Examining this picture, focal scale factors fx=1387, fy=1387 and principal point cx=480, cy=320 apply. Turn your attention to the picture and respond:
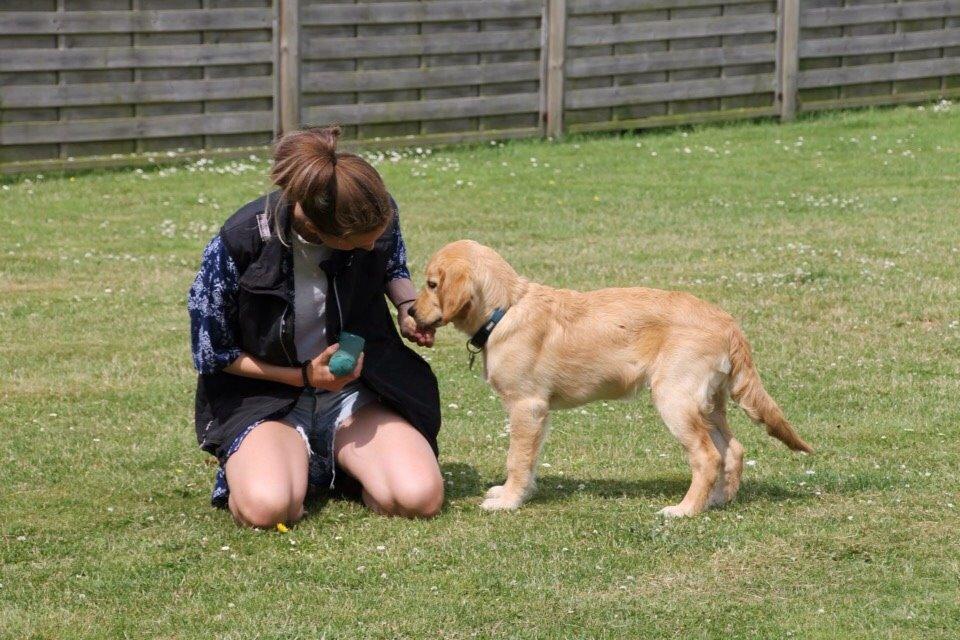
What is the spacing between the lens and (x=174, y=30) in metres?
13.1

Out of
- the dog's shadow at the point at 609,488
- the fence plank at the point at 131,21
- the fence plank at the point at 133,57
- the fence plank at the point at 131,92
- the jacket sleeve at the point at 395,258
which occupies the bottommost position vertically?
the dog's shadow at the point at 609,488

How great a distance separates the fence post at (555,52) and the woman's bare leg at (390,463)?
9306mm

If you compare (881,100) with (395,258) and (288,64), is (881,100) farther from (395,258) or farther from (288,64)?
(395,258)

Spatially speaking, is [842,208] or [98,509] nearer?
[98,509]

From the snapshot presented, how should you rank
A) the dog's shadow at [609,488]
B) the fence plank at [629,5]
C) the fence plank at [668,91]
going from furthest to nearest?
the fence plank at [668,91] → the fence plank at [629,5] → the dog's shadow at [609,488]

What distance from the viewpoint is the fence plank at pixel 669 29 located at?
14656 mm

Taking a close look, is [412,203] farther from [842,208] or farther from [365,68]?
[842,208]

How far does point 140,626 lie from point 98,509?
4.23 feet

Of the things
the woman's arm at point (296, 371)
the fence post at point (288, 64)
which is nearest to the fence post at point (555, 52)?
the fence post at point (288, 64)

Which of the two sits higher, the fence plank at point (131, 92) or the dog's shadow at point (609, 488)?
the fence plank at point (131, 92)

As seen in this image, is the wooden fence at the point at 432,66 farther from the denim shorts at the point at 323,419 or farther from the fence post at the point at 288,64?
the denim shorts at the point at 323,419

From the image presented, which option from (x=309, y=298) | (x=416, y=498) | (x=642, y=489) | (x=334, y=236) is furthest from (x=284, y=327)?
(x=642, y=489)

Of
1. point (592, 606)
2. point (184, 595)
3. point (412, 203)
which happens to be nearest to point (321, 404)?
point (184, 595)

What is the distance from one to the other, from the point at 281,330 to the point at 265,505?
2.34 ft
